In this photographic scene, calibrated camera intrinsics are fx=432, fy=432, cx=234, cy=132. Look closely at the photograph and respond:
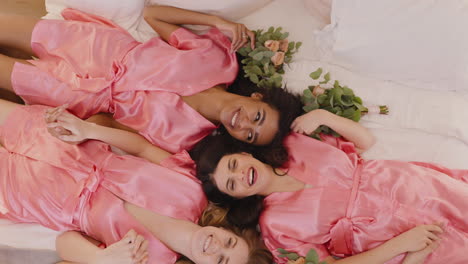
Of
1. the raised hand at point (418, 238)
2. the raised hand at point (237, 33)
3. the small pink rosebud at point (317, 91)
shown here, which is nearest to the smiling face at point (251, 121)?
the small pink rosebud at point (317, 91)

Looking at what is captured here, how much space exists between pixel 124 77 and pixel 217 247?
0.89m

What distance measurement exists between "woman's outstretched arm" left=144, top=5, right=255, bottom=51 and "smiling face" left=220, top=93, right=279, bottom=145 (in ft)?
1.20

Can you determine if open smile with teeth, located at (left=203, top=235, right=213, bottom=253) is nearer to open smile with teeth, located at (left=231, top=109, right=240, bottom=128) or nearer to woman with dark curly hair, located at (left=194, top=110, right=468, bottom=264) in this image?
woman with dark curly hair, located at (left=194, top=110, right=468, bottom=264)

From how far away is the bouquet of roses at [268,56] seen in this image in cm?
203

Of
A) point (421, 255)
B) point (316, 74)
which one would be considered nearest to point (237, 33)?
point (316, 74)

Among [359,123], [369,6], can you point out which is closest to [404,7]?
[369,6]

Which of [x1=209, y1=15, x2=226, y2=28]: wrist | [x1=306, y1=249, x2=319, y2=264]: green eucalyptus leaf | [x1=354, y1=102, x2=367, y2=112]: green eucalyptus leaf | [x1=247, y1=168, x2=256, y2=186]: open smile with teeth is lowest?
[x1=306, y1=249, x2=319, y2=264]: green eucalyptus leaf

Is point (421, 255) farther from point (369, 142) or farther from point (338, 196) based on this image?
point (369, 142)

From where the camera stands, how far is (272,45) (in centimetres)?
202

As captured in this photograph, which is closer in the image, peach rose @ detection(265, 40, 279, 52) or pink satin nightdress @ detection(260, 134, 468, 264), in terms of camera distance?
pink satin nightdress @ detection(260, 134, 468, 264)

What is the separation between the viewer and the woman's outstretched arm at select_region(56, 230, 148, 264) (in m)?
1.66

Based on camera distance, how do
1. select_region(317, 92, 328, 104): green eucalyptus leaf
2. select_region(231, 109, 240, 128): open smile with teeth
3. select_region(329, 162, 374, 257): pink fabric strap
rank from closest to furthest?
1. select_region(329, 162, 374, 257): pink fabric strap
2. select_region(231, 109, 240, 128): open smile with teeth
3. select_region(317, 92, 328, 104): green eucalyptus leaf

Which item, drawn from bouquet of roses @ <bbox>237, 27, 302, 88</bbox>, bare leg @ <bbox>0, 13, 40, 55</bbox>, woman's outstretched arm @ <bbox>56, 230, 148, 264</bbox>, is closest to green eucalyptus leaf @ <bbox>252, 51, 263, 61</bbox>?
bouquet of roses @ <bbox>237, 27, 302, 88</bbox>

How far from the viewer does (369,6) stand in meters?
1.90
